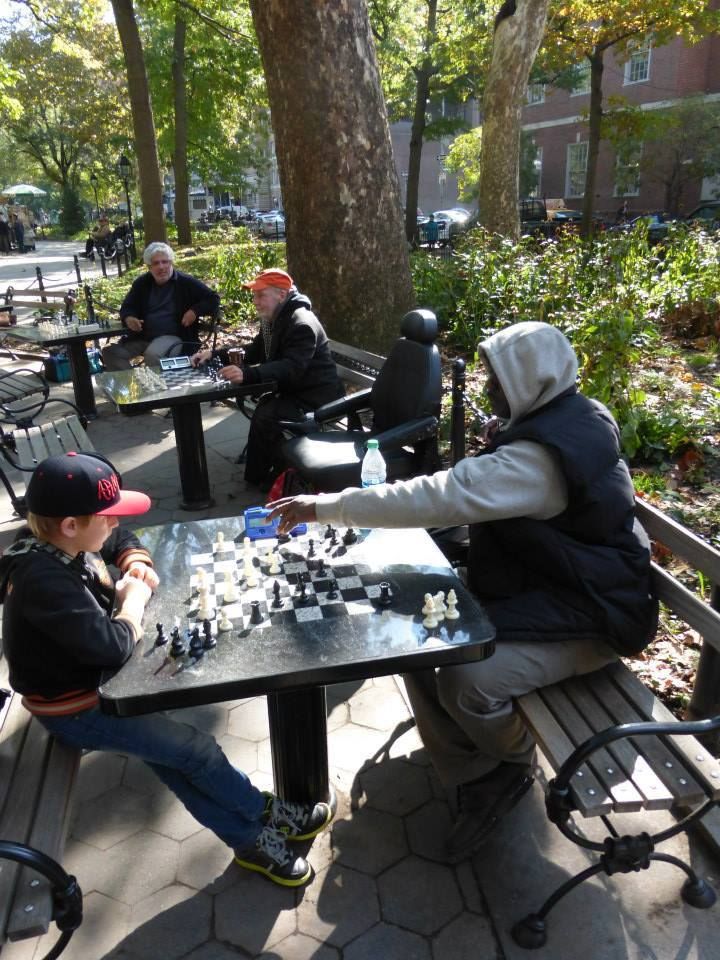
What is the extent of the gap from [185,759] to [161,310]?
597cm

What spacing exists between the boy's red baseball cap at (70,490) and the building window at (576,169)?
130 ft

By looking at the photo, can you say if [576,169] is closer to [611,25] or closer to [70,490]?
[611,25]

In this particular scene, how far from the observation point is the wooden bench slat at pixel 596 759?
6.53 feet

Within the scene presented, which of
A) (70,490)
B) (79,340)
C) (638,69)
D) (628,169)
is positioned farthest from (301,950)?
(638,69)

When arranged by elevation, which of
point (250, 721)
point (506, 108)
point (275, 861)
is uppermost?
point (506, 108)

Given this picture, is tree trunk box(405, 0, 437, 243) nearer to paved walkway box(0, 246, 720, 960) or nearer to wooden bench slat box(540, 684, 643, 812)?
paved walkway box(0, 246, 720, 960)

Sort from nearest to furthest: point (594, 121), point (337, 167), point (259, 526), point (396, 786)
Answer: point (259, 526)
point (396, 786)
point (337, 167)
point (594, 121)

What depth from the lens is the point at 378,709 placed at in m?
3.30

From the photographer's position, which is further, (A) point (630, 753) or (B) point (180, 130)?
(B) point (180, 130)

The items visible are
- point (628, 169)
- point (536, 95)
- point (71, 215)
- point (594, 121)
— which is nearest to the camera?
point (594, 121)

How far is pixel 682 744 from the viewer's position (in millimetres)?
2186

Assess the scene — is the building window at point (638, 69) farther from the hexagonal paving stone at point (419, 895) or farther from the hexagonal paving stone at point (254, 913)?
the hexagonal paving stone at point (254, 913)

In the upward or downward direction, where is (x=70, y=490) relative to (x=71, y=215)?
upward

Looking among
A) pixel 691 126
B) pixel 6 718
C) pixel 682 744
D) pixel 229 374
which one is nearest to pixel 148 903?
pixel 6 718
